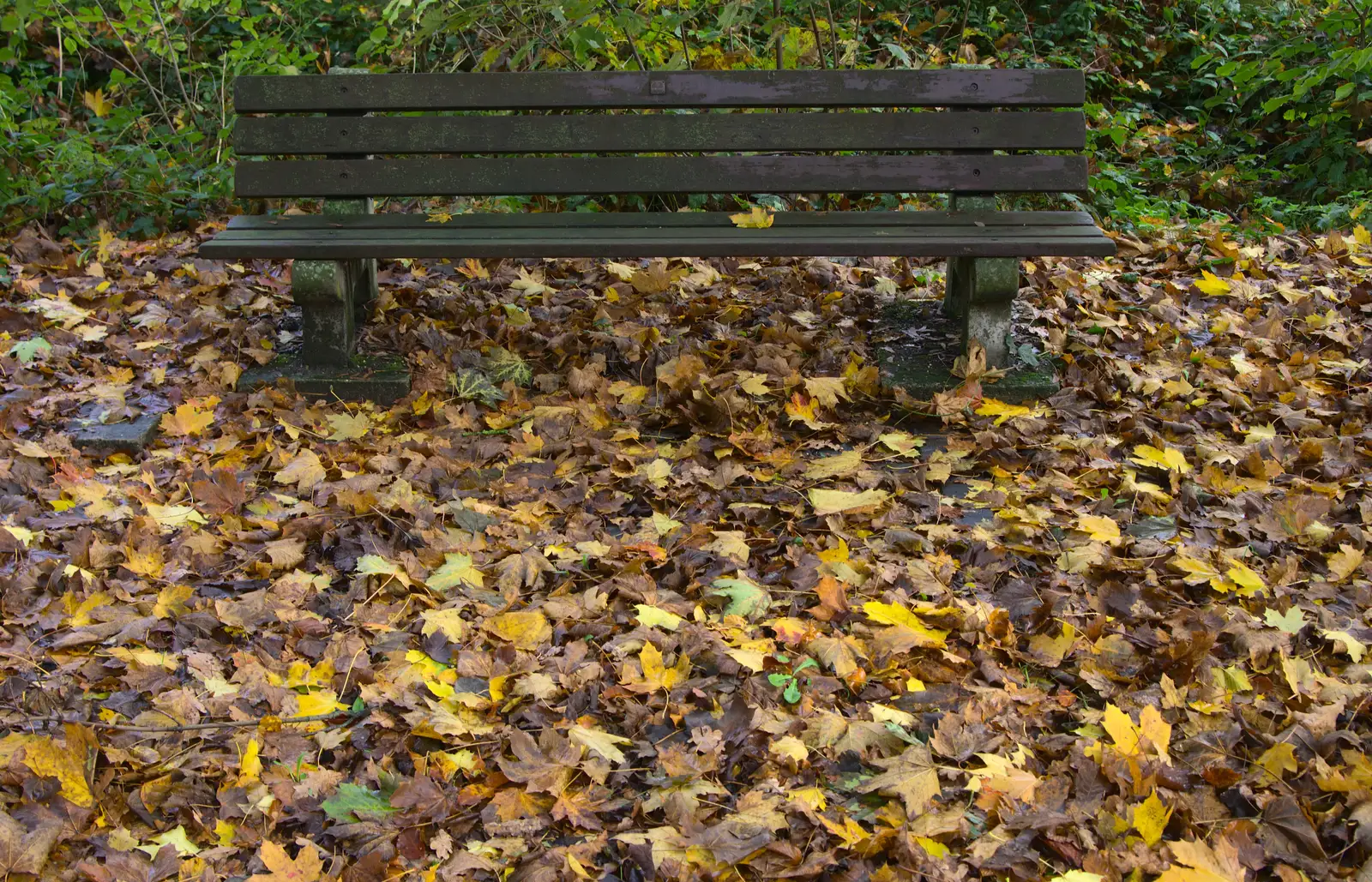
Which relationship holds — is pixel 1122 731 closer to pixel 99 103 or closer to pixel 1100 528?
pixel 1100 528

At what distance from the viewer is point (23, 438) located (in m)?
3.62

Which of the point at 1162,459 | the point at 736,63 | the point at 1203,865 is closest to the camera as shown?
the point at 1203,865

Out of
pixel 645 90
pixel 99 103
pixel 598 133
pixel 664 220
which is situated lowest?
pixel 99 103

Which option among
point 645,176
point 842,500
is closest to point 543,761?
point 842,500

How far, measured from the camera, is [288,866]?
6.59 feet

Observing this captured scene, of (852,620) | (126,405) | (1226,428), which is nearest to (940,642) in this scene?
(852,620)

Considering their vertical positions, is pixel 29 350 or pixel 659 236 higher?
pixel 659 236

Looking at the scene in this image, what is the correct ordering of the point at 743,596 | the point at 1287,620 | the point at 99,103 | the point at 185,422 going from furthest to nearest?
the point at 99,103 → the point at 185,422 → the point at 743,596 → the point at 1287,620

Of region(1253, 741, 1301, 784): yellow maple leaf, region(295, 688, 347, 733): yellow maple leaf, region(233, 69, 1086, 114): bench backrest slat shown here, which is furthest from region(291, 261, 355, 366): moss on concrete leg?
region(1253, 741, 1301, 784): yellow maple leaf

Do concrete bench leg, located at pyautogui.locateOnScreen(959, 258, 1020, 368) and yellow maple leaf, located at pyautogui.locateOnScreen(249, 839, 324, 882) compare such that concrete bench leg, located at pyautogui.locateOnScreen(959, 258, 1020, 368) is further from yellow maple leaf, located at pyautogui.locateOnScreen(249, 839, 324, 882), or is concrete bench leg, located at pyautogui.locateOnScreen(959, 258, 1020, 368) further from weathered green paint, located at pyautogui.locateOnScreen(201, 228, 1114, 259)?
yellow maple leaf, located at pyautogui.locateOnScreen(249, 839, 324, 882)

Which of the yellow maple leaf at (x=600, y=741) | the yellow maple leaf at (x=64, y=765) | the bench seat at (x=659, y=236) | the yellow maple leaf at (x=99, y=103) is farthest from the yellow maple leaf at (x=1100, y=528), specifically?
the yellow maple leaf at (x=99, y=103)

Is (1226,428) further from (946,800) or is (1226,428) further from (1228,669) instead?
(946,800)

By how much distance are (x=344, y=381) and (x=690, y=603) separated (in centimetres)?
168

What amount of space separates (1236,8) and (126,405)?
657 centimetres
